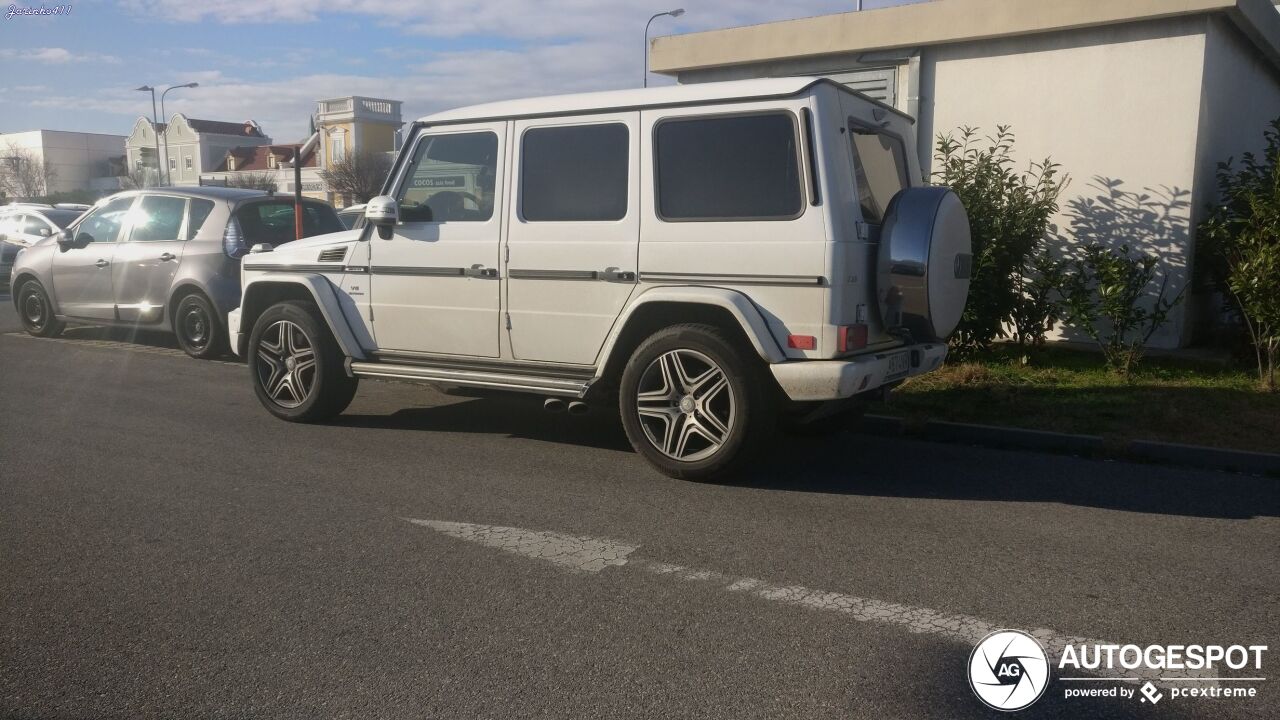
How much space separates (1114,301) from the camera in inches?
347

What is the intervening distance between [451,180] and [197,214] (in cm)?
551

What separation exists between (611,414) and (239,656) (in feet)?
15.3

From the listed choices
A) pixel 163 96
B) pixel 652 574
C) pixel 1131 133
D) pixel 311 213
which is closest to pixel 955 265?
pixel 652 574

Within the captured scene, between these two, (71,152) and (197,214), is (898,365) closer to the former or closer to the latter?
(197,214)

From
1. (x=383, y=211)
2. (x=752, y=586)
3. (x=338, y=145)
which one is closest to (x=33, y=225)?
(x=383, y=211)

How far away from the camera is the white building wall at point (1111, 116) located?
31.8ft

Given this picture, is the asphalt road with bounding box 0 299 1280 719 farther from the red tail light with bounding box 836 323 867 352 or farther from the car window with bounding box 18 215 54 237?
the car window with bounding box 18 215 54 237

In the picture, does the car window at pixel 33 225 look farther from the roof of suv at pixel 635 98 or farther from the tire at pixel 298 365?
the roof of suv at pixel 635 98

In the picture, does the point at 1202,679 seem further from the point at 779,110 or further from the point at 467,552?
the point at 779,110

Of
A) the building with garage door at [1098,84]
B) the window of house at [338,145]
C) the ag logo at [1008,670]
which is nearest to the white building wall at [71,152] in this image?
the window of house at [338,145]

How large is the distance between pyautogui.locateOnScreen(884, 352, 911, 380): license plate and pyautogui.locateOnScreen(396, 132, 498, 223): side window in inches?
104

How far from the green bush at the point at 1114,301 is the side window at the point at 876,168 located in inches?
127

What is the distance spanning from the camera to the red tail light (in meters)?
5.43

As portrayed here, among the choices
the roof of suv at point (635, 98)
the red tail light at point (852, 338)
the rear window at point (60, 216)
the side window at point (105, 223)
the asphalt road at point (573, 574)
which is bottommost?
the asphalt road at point (573, 574)
